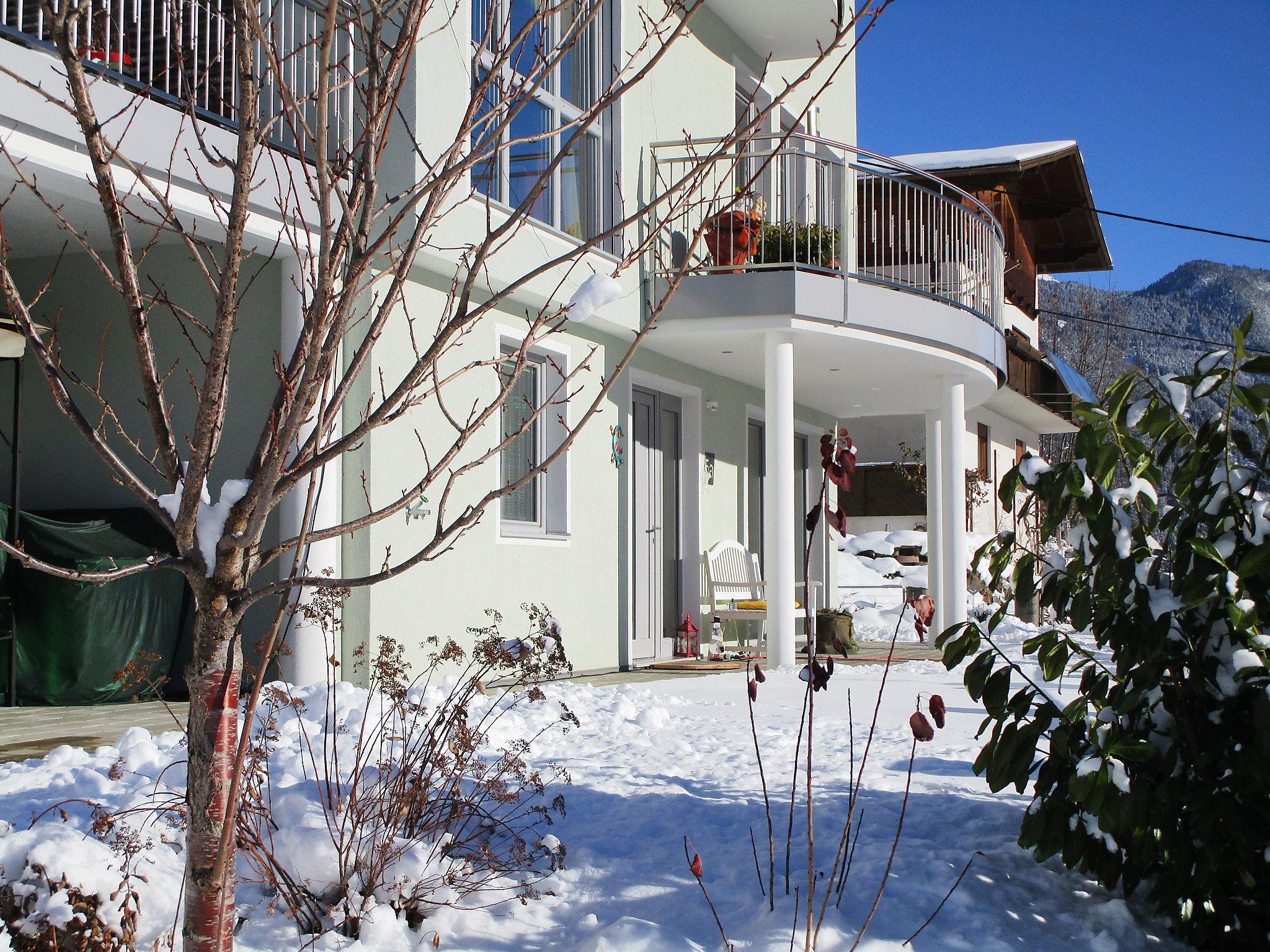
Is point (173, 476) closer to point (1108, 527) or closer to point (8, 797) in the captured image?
point (1108, 527)

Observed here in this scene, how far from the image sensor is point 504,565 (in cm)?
800

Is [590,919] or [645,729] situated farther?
[645,729]

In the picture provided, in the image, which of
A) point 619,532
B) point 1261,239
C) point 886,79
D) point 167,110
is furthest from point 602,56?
point 1261,239

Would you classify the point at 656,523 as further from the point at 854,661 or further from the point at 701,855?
the point at 701,855

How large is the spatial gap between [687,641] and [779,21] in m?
6.00

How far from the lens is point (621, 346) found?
9.90 metres

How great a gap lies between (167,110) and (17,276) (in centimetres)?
260

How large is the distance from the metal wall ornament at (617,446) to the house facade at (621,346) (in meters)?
0.03

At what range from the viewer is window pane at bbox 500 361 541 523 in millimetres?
8281

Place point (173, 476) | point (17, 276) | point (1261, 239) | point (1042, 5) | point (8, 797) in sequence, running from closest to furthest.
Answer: point (173, 476)
point (8, 797)
point (17, 276)
point (1042, 5)
point (1261, 239)

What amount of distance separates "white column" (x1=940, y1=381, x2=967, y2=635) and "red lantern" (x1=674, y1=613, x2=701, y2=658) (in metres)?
2.58

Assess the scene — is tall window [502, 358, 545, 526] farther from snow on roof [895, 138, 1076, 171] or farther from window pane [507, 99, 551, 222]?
snow on roof [895, 138, 1076, 171]

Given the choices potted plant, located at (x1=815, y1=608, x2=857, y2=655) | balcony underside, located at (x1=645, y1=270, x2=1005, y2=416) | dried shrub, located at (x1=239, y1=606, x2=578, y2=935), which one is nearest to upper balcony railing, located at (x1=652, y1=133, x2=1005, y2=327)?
balcony underside, located at (x1=645, y1=270, x2=1005, y2=416)

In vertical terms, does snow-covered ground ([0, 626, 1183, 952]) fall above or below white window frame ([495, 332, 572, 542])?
below
